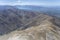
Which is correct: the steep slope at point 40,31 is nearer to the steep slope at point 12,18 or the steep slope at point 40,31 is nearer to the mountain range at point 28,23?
the mountain range at point 28,23

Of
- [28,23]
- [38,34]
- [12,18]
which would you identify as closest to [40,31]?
[38,34]

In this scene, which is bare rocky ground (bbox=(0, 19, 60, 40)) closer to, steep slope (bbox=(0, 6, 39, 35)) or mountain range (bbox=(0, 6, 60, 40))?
mountain range (bbox=(0, 6, 60, 40))

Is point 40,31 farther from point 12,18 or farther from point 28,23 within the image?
point 12,18

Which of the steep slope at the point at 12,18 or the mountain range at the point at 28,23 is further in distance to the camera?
the steep slope at the point at 12,18

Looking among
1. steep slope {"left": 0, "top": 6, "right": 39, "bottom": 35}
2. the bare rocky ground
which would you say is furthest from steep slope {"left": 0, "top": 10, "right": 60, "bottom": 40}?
steep slope {"left": 0, "top": 6, "right": 39, "bottom": 35}

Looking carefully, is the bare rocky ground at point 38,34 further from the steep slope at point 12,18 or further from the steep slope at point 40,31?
the steep slope at point 12,18

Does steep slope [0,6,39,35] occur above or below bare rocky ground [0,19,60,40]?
above

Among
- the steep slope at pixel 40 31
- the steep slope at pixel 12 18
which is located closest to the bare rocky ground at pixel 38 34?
the steep slope at pixel 40 31

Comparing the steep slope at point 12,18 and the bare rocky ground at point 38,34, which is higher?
the steep slope at point 12,18

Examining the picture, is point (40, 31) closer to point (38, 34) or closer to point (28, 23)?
point (38, 34)

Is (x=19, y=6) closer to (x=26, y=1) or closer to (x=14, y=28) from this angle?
(x=26, y=1)

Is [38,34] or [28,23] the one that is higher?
[28,23]

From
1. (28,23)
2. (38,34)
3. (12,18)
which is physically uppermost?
(12,18)

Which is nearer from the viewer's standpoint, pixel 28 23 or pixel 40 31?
pixel 40 31
